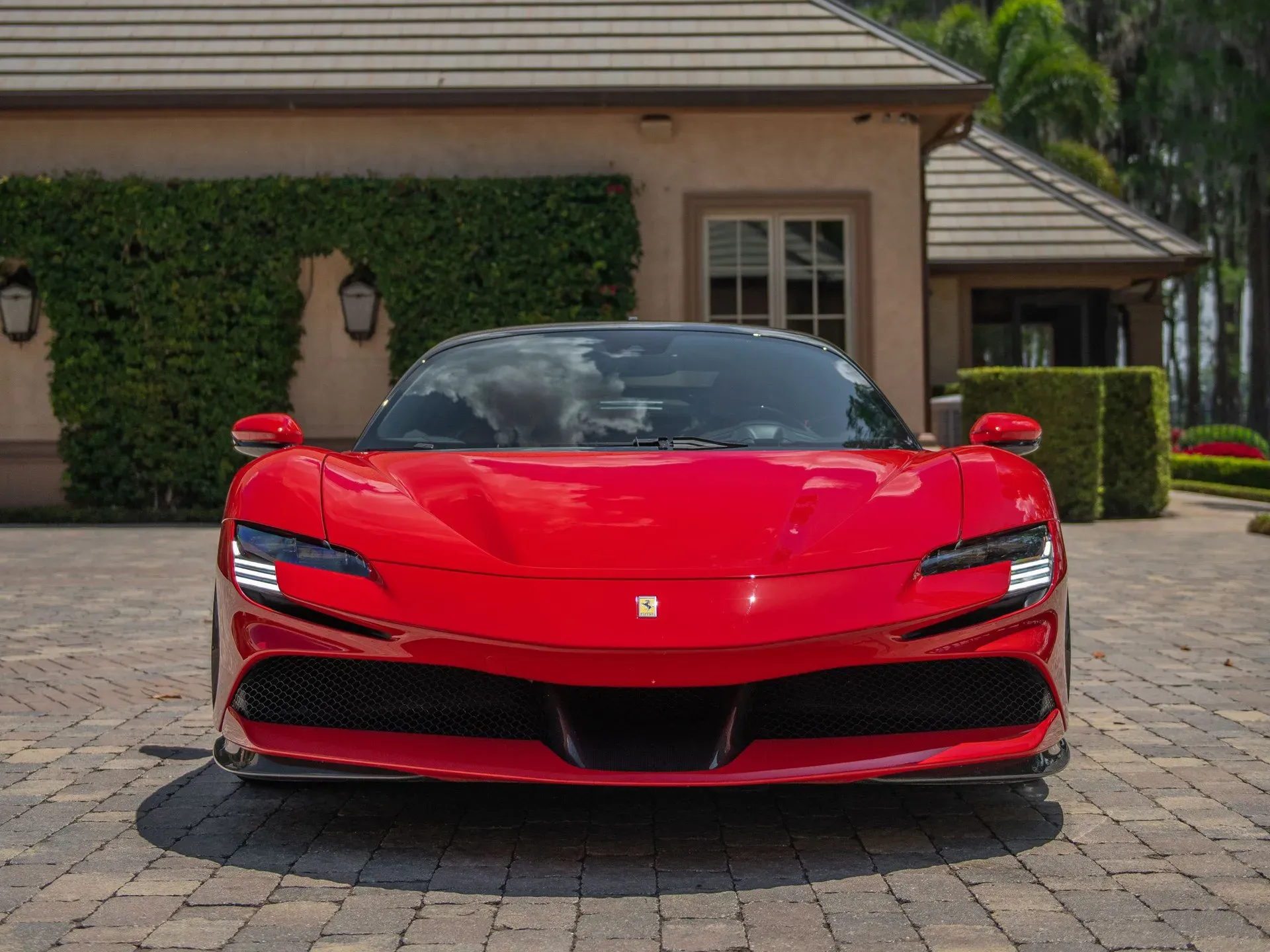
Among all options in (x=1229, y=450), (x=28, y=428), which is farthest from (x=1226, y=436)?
(x=28, y=428)

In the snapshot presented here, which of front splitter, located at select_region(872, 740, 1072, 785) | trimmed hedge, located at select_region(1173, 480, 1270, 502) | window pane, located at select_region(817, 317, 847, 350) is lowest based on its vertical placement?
trimmed hedge, located at select_region(1173, 480, 1270, 502)

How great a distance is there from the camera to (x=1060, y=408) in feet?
43.5

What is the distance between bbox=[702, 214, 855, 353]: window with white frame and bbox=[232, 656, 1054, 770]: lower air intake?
1135 centimetres

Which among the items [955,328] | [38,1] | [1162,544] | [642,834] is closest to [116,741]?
Result: [642,834]

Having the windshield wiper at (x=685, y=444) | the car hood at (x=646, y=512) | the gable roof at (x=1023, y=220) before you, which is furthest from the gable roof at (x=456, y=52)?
the car hood at (x=646, y=512)

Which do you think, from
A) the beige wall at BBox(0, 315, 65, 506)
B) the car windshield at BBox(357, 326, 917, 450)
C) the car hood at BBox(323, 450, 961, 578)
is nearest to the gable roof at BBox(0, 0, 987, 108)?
the beige wall at BBox(0, 315, 65, 506)

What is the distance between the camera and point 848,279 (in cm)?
1474

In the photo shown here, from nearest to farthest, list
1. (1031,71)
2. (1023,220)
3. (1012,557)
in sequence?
(1012,557) < (1023,220) < (1031,71)

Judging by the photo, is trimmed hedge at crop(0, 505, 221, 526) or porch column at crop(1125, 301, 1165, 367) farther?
porch column at crop(1125, 301, 1165, 367)

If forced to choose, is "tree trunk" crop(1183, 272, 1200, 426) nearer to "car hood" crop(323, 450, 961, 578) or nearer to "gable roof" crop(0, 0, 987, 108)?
"gable roof" crop(0, 0, 987, 108)

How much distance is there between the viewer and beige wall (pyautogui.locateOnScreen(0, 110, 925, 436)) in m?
14.7

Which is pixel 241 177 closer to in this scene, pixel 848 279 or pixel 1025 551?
pixel 848 279

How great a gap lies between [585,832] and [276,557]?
104 cm

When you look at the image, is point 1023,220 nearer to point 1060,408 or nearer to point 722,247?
point 722,247
